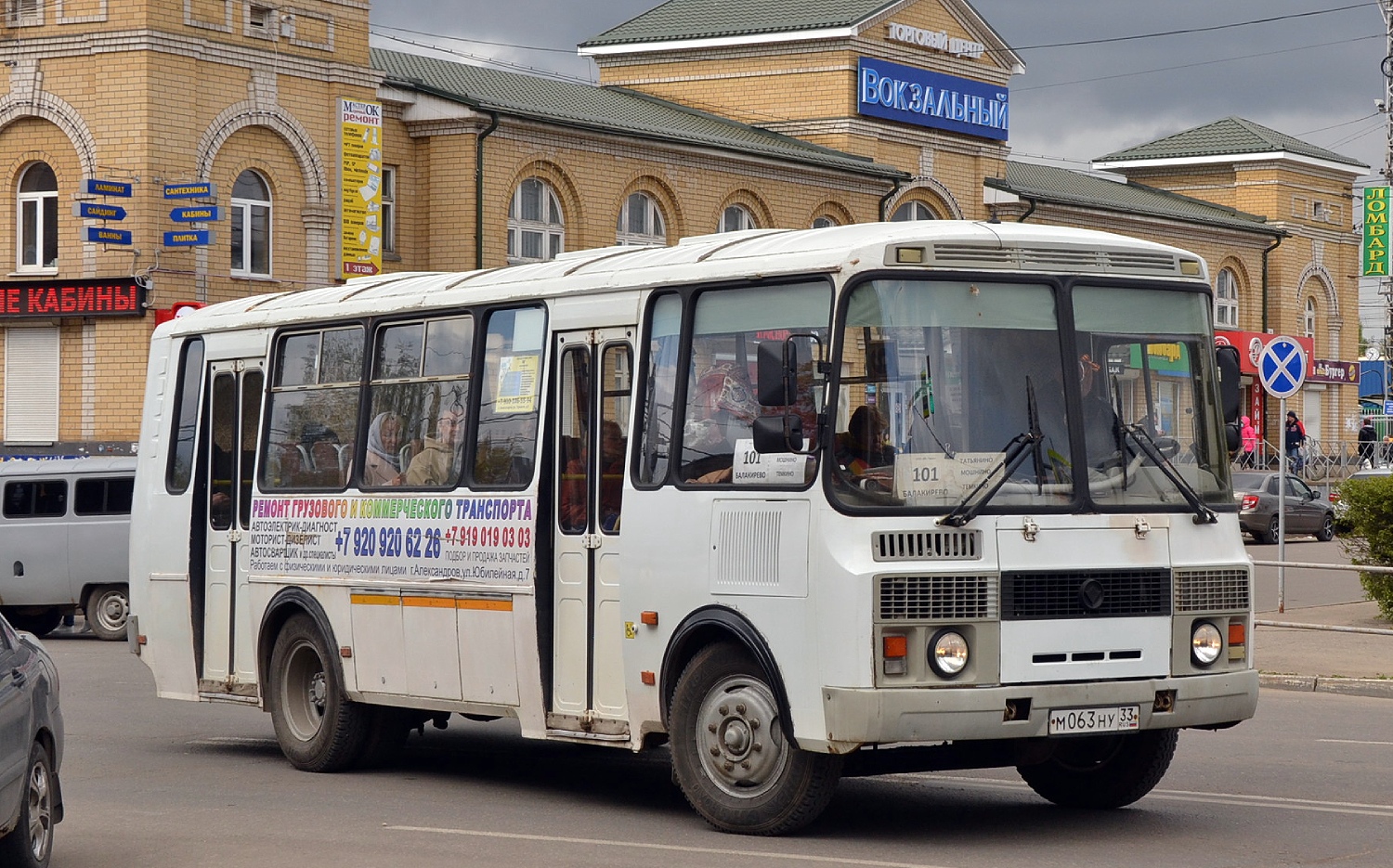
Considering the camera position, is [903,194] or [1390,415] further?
[1390,415]

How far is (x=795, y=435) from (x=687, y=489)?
0.96 metres

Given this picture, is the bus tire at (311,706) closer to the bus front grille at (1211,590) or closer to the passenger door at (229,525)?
the passenger door at (229,525)

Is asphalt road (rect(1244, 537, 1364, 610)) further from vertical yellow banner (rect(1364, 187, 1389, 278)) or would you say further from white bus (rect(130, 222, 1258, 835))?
vertical yellow banner (rect(1364, 187, 1389, 278))

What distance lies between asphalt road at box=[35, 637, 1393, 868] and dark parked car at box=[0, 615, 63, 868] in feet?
2.29

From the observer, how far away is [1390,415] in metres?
58.0

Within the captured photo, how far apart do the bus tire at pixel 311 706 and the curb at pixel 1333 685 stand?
8.69 metres

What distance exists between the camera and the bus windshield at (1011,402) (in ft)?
29.9

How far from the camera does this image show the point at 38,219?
34.8m

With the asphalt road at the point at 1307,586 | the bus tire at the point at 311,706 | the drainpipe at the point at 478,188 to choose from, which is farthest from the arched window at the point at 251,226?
the bus tire at the point at 311,706

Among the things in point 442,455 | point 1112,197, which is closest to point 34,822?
point 442,455

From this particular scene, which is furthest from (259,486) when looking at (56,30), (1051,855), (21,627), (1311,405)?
(1311,405)

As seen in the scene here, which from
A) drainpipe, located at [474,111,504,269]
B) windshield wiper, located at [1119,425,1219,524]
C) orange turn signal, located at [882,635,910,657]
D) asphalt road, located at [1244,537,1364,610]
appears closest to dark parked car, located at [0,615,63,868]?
orange turn signal, located at [882,635,910,657]

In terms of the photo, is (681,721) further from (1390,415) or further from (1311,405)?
(1311,405)

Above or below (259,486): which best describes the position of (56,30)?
above
